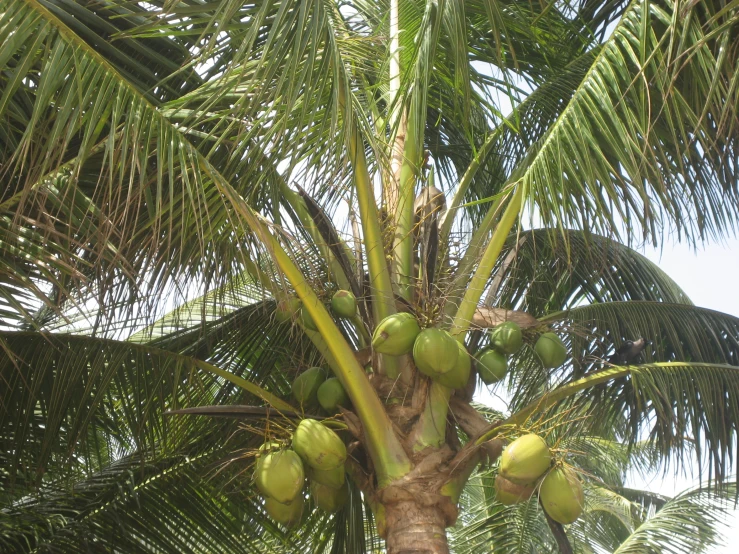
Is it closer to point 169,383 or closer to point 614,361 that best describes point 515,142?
point 614,361

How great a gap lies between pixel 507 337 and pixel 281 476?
110cm

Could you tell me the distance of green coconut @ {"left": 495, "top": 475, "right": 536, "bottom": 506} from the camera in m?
3.07

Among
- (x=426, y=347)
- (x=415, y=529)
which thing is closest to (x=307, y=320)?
(x=426, y=347)

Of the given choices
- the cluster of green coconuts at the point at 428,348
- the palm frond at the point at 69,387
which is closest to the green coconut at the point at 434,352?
the cluster of green coconuts at the point at 428,348

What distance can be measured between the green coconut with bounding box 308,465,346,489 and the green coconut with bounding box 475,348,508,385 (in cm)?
71

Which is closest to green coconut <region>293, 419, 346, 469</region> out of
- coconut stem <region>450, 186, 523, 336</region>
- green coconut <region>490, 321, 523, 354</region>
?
coconut stem <region>450, 186, 523, 336</region>

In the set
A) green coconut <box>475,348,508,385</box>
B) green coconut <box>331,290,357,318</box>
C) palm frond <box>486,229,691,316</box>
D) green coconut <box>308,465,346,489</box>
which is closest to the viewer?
green coconut <box>308,465,346,489</box>

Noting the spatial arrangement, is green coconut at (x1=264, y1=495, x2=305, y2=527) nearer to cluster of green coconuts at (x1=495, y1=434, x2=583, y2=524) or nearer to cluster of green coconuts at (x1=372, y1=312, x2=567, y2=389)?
cluster of green coconuts at (x1=372, y1=312, x2=567, y2=389)

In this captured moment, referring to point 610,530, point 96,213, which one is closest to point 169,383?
point 96,213

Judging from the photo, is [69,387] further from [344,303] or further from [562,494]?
[562,494]

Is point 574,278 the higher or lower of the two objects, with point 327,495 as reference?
higher

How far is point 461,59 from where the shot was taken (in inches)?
114

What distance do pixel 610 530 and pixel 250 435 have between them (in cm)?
736

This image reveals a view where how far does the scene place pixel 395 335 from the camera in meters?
3.18
